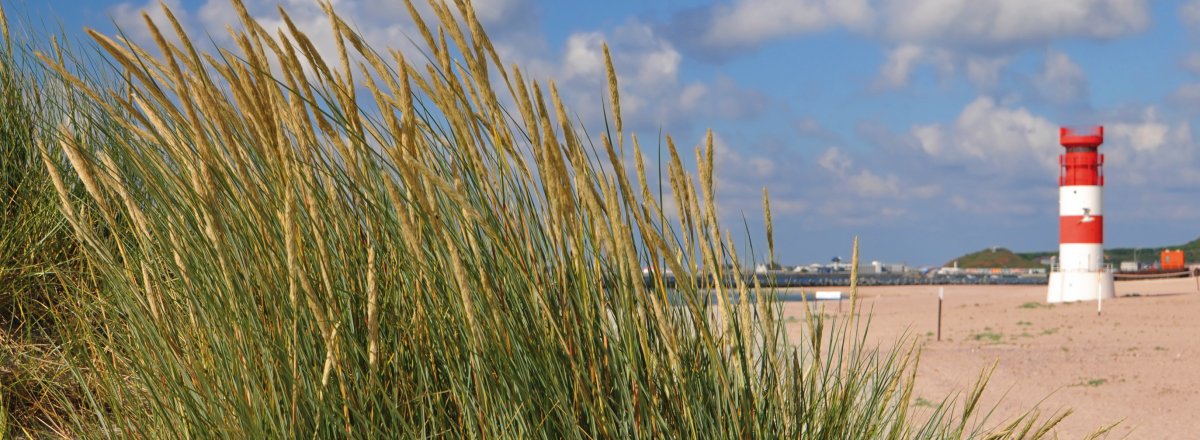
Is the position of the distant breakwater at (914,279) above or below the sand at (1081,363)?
above

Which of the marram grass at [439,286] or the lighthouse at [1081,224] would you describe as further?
the lighthouse at [1081,224]

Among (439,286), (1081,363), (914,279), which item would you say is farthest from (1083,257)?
(914,279)

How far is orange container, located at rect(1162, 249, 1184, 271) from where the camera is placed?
172ft

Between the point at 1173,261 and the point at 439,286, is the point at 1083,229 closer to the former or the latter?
the point at 439,286

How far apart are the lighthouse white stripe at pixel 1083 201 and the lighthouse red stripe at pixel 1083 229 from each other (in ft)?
0.47

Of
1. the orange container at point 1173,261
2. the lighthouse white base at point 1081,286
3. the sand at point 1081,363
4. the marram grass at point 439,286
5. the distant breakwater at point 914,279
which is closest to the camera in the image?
the marram grass at point 439,286

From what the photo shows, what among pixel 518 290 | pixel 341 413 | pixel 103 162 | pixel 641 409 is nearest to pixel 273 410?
pixel 341 413

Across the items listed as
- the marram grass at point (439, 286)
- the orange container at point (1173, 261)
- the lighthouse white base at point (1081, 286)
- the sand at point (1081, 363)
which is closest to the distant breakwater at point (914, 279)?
the orange container at point (1173, 261)

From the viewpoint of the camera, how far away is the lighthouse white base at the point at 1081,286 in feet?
83.5

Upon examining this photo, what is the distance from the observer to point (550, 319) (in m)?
1.50

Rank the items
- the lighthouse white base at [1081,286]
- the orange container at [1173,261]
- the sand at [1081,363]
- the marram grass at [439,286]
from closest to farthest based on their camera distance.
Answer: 1. the marram grass at [439,286]
2. the sand at [1081,363]
3. the lighthouse white base at [1081,286]
4. the orange container at [1173,261]

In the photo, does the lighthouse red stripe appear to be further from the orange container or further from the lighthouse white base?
the orange container

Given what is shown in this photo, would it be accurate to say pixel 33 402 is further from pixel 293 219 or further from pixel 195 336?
pixel 293 219

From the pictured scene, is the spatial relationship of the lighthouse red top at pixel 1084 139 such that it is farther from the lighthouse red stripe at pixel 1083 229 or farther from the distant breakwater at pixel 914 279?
the distant breakwater at pixel 914 279
